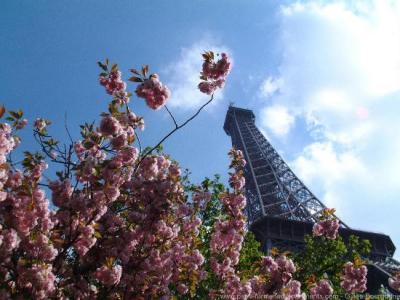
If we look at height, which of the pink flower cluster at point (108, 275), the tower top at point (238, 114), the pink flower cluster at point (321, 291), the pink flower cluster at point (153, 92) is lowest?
the pink flower cluster at point (108, 275)

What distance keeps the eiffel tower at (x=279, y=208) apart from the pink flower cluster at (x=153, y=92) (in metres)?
20.7

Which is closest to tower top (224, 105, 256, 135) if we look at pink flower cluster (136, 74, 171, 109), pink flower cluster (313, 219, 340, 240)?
pink flower cluster (313, 219, 340, 240)

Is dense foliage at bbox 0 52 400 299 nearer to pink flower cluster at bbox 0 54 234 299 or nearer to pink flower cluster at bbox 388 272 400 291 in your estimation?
pink flower cluster at bbox 0 54 234 299

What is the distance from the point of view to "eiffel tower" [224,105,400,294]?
3519 cm

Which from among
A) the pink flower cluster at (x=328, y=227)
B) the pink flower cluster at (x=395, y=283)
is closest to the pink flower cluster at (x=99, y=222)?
the pink flower cluster at (x=328, y=227)

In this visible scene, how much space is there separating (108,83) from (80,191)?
171 centimetres

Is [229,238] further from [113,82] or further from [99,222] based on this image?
[113,82]

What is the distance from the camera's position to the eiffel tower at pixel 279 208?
3519cm

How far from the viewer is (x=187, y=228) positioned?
6.83 metres

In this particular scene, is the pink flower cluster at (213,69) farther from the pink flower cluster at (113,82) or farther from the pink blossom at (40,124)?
the pink blossom at (40,124)

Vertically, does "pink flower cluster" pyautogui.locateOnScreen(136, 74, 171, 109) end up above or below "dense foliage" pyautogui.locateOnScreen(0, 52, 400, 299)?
above

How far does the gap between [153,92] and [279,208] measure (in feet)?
127

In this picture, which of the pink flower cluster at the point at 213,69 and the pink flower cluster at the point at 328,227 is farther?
the pink flower cluster at the point at 328,227

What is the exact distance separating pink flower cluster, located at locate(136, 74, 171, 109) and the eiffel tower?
20686mm
